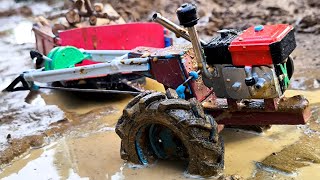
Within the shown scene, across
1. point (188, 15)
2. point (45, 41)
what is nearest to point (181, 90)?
point (188, 15)

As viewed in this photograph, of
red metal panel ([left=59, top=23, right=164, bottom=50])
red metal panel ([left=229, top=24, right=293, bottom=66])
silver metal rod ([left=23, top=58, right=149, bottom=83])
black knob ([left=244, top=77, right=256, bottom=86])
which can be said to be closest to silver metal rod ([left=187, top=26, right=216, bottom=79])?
red metal panel ([left=229, top=24, right=293, bottom=66])

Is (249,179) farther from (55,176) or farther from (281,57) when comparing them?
(55,176)

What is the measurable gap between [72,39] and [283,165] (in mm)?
3888

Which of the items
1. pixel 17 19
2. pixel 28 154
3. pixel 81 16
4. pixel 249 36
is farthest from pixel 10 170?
pixel 17 19

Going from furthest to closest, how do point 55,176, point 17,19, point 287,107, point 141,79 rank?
1. point 17,19
2. point 141,79
3. point 55,176
4. point 287,107

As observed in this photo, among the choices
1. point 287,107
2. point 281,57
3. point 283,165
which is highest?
point 281,57

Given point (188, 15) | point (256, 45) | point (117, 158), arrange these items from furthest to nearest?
point (117, 158), point (188, 15), point (256, 45)

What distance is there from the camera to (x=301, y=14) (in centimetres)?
837

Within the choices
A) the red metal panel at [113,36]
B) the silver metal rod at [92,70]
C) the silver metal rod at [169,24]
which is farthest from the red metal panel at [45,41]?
the silver metal rod at [169,24]

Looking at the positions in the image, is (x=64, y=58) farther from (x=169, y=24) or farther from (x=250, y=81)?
(x=250, y=81)

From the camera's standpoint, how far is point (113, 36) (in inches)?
269

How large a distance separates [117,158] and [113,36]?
8.97 feet

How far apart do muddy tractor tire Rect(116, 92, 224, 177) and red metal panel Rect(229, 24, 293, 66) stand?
0.49m

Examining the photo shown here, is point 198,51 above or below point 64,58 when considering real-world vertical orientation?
above
